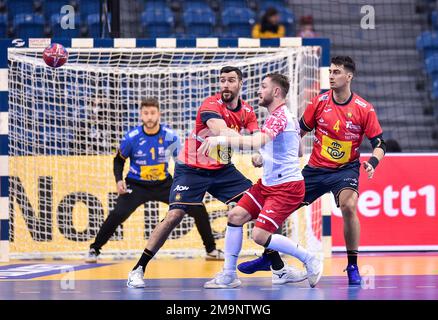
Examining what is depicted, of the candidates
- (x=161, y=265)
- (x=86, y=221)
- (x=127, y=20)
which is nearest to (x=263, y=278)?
(x=161, y=265)

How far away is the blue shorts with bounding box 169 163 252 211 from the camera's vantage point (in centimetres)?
892

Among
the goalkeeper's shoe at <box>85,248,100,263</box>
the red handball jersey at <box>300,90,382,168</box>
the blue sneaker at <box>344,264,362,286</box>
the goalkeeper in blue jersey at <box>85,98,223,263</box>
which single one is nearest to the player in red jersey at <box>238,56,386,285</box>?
the red handball jersey at <box>300,90,382,168</box>

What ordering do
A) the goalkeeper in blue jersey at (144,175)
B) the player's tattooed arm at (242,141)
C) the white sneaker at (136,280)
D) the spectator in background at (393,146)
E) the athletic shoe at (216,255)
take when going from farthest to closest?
the spectator in background at (393,146) → the athletic shoe at (216,255) → the goalkeeper in blue jersey at (144,175) → the white sneaker at (136,280) → the player's tattooed arm at (242,141)

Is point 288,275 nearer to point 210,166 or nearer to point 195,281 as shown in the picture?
point 195,281

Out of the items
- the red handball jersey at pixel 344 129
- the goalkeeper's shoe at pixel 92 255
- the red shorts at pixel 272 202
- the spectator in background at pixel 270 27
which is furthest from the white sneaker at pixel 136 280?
the spectator in background at pixel 270 27

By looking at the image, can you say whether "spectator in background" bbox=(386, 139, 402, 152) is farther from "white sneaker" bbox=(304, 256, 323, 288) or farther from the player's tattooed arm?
the player's tattooed arm

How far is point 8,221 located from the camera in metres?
11.9

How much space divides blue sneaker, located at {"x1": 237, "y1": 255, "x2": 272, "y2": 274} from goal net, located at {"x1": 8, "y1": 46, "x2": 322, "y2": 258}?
340 cm

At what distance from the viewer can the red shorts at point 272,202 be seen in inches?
328

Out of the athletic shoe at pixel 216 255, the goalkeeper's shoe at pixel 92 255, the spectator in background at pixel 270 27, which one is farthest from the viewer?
the spectator in background at pixel 270 27

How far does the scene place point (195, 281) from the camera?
9258 millimetres

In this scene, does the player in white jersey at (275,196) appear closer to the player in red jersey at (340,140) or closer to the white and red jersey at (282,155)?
the white and red jersey at (282,155)

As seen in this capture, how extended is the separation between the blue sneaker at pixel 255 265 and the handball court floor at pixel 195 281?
0.15 meters
